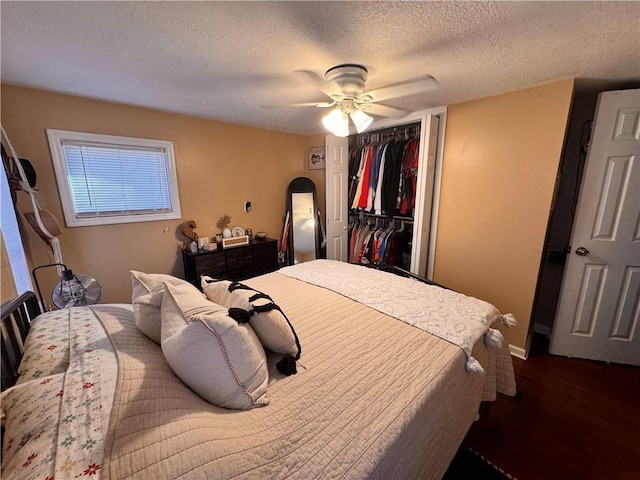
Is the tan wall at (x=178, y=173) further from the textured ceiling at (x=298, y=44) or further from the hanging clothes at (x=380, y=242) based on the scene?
the hanging clothes at (x=380, y=242)

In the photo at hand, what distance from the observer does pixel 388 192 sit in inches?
113

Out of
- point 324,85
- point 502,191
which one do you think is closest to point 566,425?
point 502,191

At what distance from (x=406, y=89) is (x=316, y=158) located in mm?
2158

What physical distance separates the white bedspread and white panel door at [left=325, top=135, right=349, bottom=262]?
1120mm

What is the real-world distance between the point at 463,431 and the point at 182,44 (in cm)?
241

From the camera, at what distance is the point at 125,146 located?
2348 millimetres

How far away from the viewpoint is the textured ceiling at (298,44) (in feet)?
3.62

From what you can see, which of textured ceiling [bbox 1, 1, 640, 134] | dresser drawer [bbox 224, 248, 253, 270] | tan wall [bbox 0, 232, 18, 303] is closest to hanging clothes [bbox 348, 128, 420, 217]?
textured ceiling [bbox 1, 1, 640, 134]

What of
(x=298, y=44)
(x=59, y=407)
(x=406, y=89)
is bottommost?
(x=59, y=407)

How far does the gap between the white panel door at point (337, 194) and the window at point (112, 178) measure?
1.69 meters

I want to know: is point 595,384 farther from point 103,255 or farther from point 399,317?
point 103,255

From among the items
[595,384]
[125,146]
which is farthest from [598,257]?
[125,146]

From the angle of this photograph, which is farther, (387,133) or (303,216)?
(303,216)

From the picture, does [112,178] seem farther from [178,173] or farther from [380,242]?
[380,242]
